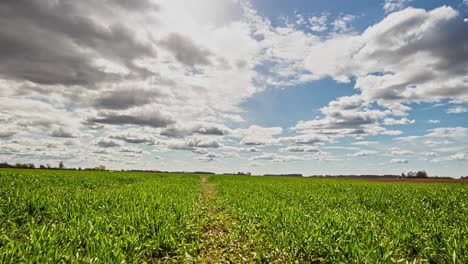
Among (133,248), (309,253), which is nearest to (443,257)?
(309,253)

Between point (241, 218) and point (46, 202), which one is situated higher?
point (46, 202)

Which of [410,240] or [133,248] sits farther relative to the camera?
[410,240]

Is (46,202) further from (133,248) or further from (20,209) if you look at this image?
(133,248)

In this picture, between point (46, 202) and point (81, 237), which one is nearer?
point (81, 237)

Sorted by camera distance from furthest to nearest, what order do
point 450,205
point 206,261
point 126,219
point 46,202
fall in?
1. point 450,205
2. point 46,202
3. point 126,219
4. point 206,261

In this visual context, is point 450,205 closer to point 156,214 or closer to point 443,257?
point 443,257

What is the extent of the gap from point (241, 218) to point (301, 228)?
3382 millimetres

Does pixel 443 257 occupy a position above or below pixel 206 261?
above

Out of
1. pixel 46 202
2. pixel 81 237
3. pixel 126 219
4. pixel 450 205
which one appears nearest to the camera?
pixel 81 237

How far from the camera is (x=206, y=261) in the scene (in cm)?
519

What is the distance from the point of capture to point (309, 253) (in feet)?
16.0

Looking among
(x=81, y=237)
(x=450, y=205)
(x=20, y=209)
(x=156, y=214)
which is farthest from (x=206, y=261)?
(x=450, y=205)

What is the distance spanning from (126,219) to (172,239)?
173 centimetres

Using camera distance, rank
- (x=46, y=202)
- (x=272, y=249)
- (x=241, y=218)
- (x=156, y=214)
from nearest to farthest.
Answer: (x=272, y=249) < (x=156, y=214) < (x=46, y=202) < (x=241, y=218)
